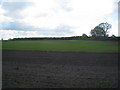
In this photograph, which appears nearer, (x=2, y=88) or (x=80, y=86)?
(x=2, y=88)

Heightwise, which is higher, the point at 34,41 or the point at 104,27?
the point at 104,27

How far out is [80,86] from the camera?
6.48 m

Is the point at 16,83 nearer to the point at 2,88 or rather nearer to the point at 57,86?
the point at 2,88

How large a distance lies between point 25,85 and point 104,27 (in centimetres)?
5653

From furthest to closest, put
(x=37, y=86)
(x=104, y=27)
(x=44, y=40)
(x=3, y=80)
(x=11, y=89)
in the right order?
1. (x=104, y=27)
2. (x=44, y=40)
3. (x=3, y=80)
4. (x=37, y=86)
5. (x=11, y=89)

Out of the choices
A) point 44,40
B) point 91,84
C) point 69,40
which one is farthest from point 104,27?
point 91,84

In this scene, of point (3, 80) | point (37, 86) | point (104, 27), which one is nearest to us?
point (37, 86)

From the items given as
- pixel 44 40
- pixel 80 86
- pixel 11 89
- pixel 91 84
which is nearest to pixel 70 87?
pixel 80 86

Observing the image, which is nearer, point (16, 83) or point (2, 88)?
point (2, 88)

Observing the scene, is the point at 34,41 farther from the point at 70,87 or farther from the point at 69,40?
the point at 70,87

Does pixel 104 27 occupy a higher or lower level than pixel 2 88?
higher

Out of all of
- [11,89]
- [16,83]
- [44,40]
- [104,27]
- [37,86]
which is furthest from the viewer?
[104,27]

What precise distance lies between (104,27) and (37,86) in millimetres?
56481

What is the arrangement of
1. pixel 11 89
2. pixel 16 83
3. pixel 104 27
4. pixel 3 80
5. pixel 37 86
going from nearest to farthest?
pixel 11 89
pixel 37 86
pixel 16 83
pixel 3 80
pixel 104 27
